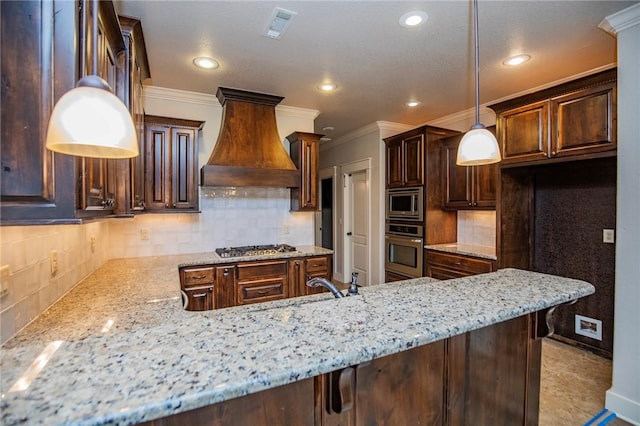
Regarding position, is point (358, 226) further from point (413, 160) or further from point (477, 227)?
point (477, 227)

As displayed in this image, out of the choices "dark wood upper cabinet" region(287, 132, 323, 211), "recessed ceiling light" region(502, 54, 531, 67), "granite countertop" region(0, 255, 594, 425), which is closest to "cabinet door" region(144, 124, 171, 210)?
"dark wood upper cabinet" region(287, 132, 323, 211)

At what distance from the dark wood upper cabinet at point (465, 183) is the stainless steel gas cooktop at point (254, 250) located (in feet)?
6.81

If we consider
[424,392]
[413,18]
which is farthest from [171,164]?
[424,392]

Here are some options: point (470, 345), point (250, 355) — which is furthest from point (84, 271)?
point (470, 345)

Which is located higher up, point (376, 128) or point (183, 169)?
point (376, 128)

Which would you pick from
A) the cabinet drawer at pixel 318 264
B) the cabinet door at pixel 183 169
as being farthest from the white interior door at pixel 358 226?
the cabinet door at pixel 183 169

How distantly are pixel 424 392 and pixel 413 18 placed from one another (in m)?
2.14

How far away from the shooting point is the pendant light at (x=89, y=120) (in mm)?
750

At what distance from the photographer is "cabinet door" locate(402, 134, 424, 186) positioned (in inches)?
158

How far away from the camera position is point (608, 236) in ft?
9.45

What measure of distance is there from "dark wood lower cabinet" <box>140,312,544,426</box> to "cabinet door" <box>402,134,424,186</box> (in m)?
2.78

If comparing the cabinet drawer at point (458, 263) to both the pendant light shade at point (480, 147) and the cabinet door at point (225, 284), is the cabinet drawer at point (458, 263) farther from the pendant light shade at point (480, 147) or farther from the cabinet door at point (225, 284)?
the cabinet door at point (225, 284)

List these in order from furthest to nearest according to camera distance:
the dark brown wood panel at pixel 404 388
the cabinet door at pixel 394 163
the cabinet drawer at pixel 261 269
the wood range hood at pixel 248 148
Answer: the cabinet door at pixel 394 163 → the wood range hood at pixel 248 148 → the cabinet drawer at pixel 261 269 → the dark brown wood panel at pixel 404 388

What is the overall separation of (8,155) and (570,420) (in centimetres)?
315
